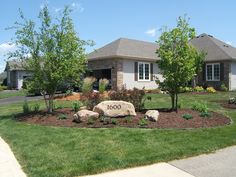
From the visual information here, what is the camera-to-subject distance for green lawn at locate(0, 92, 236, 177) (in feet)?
22.9

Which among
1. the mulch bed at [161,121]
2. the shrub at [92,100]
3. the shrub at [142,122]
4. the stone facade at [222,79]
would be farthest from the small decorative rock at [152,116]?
the stone facade at [222,79]

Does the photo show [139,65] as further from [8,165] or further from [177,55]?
[8,165]

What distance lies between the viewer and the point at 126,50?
29.7 m

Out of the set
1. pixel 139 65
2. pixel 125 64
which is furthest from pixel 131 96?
pixel 139 65

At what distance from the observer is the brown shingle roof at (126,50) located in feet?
94.1

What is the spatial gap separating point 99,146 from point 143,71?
22493 mm

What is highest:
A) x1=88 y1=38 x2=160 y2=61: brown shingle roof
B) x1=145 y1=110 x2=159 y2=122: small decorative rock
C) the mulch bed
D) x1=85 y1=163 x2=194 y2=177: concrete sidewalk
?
x1=88 y1=38 x2=160 y2=61: brown shingle roof

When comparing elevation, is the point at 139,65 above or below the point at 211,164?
above

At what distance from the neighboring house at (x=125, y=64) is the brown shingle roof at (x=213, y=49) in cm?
553

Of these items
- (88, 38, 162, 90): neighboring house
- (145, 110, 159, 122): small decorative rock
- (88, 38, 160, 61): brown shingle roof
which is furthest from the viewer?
(88, 38, 160, 61): brown shingle roof

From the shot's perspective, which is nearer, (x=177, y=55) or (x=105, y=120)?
(x=105, y=120)

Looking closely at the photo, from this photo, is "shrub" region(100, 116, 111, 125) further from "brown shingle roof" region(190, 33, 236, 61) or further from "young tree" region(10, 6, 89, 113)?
"brown shingle roof" region(190, 33, 236, 61)

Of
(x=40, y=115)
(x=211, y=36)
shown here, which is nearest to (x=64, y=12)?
(x=40, y=115)

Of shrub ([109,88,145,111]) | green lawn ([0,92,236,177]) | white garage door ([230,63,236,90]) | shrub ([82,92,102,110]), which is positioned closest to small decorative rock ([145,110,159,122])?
green lawn ([0,92,236,177])
